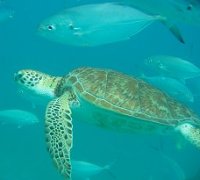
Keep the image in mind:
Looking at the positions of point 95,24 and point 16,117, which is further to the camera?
point 16,117

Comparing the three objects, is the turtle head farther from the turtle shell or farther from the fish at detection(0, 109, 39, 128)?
the fish at detection(0, 109, 39, 128)

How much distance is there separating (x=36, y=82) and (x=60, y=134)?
124 centimetres

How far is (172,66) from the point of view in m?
8.72

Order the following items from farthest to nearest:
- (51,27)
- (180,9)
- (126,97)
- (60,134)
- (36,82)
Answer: (51,27) → (36,82) → (126,97) → (180,9) → (60,134)

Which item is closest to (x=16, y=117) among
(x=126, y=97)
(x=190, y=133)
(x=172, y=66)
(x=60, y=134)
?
(x=172, y=66)

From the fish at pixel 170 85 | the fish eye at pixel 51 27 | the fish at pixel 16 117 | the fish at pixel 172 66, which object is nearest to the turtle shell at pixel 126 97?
the fish eye at pixel 51 27

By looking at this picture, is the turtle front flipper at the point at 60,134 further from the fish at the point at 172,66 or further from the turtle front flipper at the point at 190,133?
the fish at the point at 172,66

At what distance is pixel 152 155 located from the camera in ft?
58.5

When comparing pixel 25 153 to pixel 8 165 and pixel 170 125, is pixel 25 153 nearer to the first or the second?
pixel 8 165

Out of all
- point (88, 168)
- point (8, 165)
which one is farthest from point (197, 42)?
point (88, 168)

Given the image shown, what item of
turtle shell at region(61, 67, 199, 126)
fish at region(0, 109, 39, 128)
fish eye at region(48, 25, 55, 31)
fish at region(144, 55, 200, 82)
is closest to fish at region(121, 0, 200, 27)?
turtle shell at region(61, 67, 199, 126)

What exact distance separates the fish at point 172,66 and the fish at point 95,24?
11.3 feet

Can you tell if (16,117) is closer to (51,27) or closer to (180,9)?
(51,27)

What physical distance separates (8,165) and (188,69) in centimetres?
774
